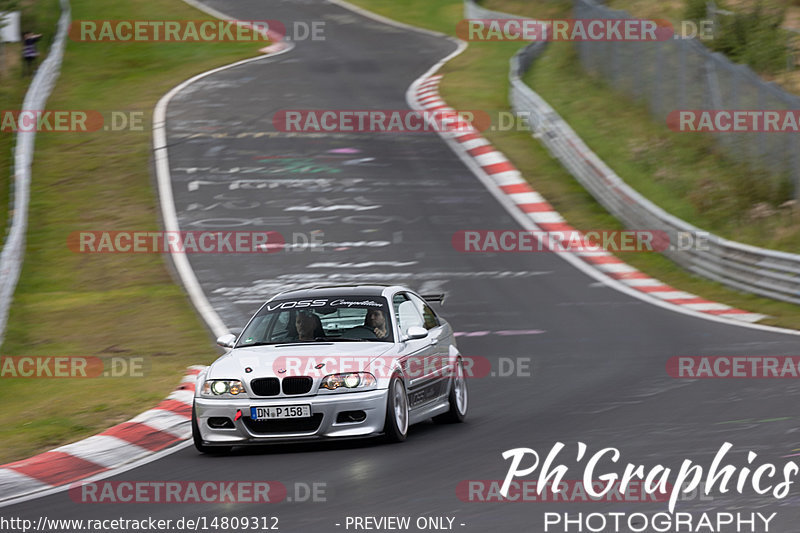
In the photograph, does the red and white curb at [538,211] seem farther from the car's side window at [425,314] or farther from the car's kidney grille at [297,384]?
the car's kidney grille at [297,384]

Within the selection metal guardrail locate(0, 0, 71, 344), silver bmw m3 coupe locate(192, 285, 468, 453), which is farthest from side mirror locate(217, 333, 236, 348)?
metal guardrail locate(0, 0, 71, 344)

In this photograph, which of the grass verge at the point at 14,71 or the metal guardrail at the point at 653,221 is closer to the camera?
the metal guardrail at the point at 653,221

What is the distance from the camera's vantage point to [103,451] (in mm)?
10414

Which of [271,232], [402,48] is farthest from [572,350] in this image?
[402,48]

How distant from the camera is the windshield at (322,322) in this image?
11.1 meters

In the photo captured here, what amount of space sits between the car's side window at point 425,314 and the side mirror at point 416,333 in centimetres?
87

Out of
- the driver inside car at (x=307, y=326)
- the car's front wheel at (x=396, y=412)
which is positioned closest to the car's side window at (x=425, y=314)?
the driver inside car at (x=307, y=326)

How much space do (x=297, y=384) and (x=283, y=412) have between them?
0.84 feet

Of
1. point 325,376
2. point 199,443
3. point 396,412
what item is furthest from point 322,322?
point 199,443

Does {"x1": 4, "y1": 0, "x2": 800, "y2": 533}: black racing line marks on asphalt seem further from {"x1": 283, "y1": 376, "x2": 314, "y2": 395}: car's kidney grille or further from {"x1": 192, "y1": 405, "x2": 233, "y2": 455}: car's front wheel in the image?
{"x1": 283, "y1": 376, "x2": 314, "y2": 395}: car's kidney grille

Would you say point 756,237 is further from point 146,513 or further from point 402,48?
point 402,48

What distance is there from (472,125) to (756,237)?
33.4 ft

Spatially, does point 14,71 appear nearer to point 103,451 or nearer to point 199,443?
point 103,451

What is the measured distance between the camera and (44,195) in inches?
1019
